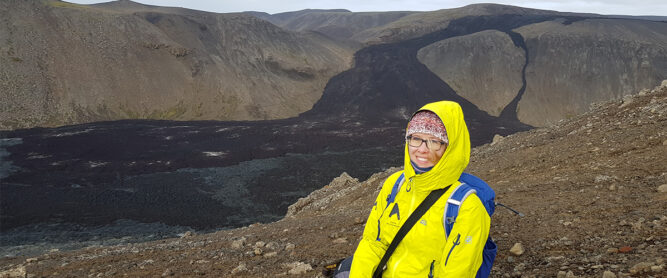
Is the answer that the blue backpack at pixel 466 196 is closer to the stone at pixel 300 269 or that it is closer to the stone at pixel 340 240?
the stone at pixel 300 269

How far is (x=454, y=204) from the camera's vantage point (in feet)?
8.43

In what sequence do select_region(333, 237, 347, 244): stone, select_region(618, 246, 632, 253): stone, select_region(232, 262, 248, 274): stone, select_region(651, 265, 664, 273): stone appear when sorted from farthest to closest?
select_region(333, 237, 347, 244): stone
select_region(232, 262, 248, 274): stone
select_region(618, 246, 632, 253): stone
select_region(651, 265, 664, 273): stone

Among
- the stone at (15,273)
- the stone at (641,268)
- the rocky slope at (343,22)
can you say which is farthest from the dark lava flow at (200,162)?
the rocky slope at (343,22)

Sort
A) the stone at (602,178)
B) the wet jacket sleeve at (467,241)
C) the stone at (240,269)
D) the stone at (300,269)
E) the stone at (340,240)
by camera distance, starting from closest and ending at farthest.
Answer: the wet jacket sleeve at (467,241)
the stone at (300,269)
the stone at (240,269)
the stone at (340,240)
the stone at (602,178)

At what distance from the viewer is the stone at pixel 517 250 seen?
16.5ft

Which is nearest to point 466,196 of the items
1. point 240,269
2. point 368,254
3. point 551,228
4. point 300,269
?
point 368,254

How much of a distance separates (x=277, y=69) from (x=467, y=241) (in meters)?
56.2

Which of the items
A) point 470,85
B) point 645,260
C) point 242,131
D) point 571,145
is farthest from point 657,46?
point 645,260

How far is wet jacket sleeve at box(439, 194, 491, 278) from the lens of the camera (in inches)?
97.9

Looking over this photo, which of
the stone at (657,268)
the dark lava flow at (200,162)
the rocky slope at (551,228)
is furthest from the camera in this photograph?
the dark lava flow at (200,162)

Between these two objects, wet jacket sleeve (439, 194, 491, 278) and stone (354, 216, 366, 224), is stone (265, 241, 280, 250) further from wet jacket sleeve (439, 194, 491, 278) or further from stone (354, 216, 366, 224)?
wet jacket sleeve (439, 194, 491, 278)

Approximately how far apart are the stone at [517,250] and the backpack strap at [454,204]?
2.93m

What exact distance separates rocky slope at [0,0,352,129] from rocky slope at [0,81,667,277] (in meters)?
35.1

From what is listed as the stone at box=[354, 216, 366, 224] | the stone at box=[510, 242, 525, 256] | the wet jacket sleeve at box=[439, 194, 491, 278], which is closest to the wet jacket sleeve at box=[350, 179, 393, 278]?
the wet jacket sleeve at box=[439, 194, 491, 278]
